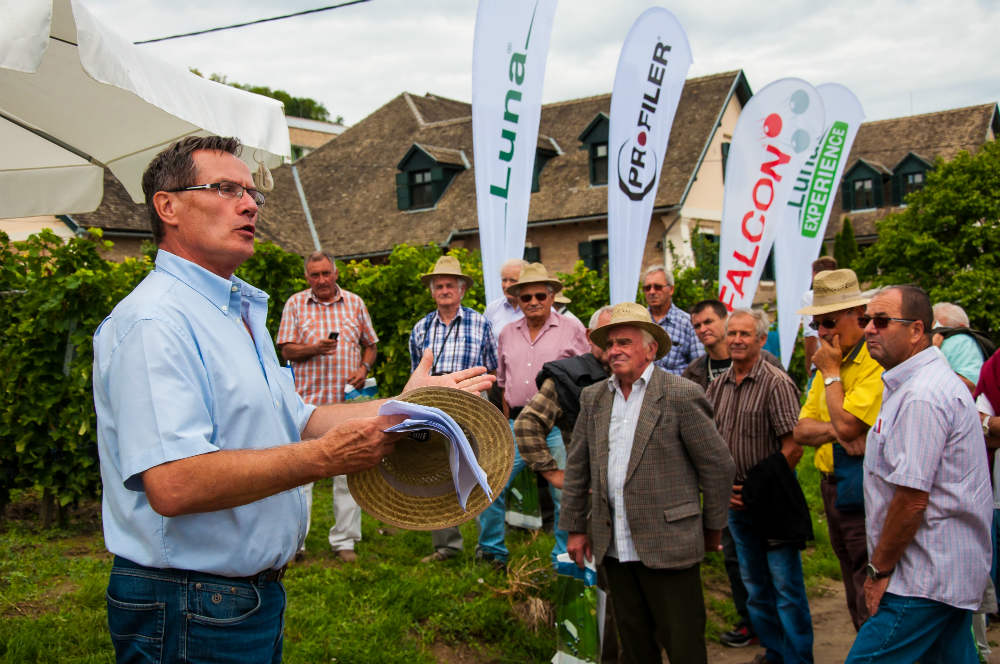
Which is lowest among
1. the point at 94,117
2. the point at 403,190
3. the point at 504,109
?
the point at 94,117

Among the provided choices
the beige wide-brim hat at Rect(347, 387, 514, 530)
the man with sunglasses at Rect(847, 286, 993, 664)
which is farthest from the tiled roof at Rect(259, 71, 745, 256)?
the beige wide-brim hat at Rect(347, 387, 514, 530)

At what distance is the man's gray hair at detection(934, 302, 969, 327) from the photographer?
6.61 metres

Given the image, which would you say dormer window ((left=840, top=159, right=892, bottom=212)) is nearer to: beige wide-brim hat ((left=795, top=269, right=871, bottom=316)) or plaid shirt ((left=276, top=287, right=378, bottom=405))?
plaid shirt ((left=276, top=287, right=378, bottom=405))

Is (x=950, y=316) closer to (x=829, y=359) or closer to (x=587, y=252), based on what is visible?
(x=829, y=359)

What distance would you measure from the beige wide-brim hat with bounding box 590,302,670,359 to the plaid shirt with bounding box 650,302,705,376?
7.91 feet

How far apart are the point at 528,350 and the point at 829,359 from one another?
2535 mm

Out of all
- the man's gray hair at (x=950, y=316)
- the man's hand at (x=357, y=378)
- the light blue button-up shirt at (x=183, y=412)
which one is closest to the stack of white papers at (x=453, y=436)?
the light blue button-up shirt at (x=183, y=412)

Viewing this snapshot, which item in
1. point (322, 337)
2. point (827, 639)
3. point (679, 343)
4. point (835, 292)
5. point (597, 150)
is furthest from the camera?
point (597, 150)

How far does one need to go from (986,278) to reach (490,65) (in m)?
21.1

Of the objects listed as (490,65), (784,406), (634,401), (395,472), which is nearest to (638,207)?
(490,65)

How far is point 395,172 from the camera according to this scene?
29.6m

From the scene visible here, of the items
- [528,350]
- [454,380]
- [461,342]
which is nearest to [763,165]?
[528,350]

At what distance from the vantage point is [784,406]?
5.20 meters

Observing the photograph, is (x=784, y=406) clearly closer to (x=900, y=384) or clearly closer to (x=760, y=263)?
(x=900, y=384)
